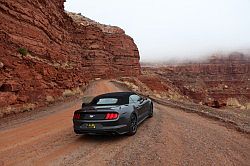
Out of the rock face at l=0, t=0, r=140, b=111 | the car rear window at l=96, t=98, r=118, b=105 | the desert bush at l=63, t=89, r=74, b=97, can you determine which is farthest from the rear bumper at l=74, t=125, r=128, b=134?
the desert bush at l=63, t=89, r=74, b=97

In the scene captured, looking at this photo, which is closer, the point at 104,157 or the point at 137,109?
the point at 104,157

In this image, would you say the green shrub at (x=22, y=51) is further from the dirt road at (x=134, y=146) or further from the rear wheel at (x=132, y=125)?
the rear wheel at (x=132, y=125)

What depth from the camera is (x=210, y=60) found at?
12519cm

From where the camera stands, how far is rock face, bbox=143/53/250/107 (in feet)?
254

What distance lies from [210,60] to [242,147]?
12285 centimetres

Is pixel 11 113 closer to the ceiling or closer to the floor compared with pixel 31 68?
closer to the floor

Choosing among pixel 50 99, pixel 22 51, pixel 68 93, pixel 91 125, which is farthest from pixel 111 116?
pixel 68 93

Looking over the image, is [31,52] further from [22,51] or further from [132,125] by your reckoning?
[132,125]

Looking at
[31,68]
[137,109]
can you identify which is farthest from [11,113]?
[137,109]

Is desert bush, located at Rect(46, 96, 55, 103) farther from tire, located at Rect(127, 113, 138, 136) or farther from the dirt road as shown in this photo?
tire, located at Rect(127, 113, 138, 136)

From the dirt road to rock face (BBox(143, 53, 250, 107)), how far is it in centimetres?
5744

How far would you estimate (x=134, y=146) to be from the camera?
788cm

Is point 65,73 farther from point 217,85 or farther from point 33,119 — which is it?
point 217,85

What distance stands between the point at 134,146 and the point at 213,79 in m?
93.2
